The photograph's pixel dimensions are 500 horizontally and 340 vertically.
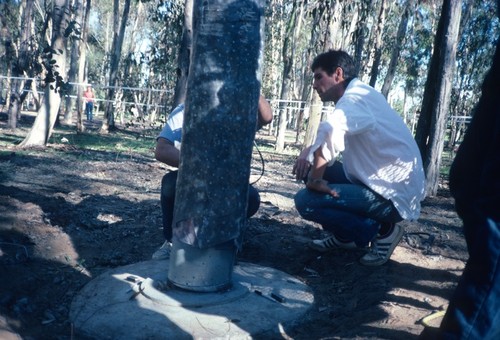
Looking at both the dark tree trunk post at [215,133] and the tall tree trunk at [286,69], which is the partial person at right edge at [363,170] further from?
the tall tree trunk at [286,69]

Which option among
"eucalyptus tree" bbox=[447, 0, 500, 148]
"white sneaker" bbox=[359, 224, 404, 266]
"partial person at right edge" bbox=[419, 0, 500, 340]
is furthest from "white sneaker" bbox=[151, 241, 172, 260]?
"eucalyptus tree" bbox=[447, 0, 500, 148]

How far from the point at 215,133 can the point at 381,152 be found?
118 centimetres

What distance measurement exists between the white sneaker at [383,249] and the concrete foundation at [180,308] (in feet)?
1.68

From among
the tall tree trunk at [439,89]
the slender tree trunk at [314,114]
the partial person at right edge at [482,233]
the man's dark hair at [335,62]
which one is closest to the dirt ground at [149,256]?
the tall tree trunk at [439,89]

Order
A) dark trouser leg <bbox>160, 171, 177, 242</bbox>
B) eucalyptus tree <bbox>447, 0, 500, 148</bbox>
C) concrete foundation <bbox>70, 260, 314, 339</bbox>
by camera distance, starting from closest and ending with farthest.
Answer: concrete foundation <bbox>70, 260, 314, 339</bbox> < dark trouser leg <bbox>160, 171, 177, 242</bbox> < eucalyptus tree <bbox>447, 0, 500, 148</bbox>

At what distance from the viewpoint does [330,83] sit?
3441mm

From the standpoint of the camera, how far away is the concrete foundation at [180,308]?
2.51 m

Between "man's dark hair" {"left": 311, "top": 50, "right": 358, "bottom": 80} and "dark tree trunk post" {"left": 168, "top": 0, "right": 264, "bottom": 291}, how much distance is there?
797 mm

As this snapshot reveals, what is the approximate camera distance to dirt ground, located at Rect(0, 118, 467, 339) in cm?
267

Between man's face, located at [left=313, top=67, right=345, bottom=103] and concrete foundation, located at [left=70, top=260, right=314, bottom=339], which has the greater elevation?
man's face, located at [left=313, top=67, right=345, bottom=103]

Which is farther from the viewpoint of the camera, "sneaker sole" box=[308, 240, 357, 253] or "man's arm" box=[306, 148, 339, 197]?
"sneaker sole" box=[308, 240, 357, 253]

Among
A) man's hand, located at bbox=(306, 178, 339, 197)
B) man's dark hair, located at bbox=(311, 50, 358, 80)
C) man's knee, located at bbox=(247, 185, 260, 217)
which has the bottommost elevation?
man's knee, located at bbox=(247, 185, 260, 217)

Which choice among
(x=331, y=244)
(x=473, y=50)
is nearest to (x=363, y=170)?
(x=331, y=244)

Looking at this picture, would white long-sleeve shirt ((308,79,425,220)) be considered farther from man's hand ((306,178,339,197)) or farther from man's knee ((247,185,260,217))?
man's knee ((247,185,260,217))
